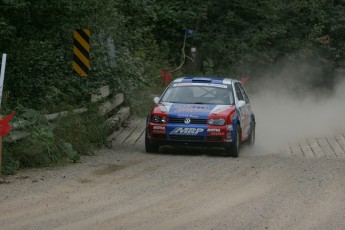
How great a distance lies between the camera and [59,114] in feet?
48.9

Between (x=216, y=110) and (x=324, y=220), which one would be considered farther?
(x=216, y=110)

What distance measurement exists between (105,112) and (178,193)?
7849 millimetres

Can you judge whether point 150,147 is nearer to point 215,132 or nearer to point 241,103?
point 215,132

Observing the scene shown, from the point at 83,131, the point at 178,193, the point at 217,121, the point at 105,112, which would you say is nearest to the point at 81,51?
the point at 105,112

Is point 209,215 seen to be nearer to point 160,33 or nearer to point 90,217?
point 90,217

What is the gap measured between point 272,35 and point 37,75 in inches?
800

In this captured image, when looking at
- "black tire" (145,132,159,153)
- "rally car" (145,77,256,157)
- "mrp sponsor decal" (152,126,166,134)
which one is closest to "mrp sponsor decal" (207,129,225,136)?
"rally car" (145,77,256,157)

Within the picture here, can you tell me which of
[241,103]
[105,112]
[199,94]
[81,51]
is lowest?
[105,112]

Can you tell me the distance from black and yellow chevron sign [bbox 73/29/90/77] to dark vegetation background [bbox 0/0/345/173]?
229mm

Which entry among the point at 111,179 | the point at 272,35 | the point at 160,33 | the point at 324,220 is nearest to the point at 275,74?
the point at 272,35

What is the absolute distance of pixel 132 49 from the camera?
72.0ft

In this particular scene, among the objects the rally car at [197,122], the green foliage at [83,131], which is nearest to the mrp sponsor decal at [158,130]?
the rally car at [197,122]

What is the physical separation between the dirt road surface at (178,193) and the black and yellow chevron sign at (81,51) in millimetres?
2278

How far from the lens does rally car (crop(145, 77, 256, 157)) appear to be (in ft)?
51.8
